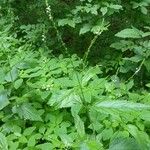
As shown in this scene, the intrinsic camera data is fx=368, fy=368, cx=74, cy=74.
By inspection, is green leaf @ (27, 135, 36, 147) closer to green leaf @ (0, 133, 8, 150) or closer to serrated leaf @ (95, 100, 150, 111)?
green leaf @ (0, 133, 8, 150)

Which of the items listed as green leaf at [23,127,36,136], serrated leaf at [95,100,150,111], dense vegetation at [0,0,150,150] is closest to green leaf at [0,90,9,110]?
dense vegetation at [0,0,150,150]

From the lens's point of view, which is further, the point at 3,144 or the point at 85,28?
the point at 85,28

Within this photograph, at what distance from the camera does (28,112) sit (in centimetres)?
242

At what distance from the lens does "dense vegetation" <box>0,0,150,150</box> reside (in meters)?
1.90

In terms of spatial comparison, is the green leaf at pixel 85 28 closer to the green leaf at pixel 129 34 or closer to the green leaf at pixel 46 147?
the green leaf at pixel 129 34

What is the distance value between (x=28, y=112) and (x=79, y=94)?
50 centimetres

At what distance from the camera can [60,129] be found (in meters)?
2.31

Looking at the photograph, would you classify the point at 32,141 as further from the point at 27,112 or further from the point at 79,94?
the point at 79,94

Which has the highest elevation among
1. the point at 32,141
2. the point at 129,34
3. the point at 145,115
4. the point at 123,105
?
the point at 123,105

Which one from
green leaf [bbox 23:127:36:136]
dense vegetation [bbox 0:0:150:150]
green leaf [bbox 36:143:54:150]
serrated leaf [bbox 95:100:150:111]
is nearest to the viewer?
serrated leaf [bbox 95:100:150:111]

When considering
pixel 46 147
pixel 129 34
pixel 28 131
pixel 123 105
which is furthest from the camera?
pixel 129 34

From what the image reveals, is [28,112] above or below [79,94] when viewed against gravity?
below

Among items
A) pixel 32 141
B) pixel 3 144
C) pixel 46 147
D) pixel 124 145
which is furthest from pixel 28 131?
pixel 124 145

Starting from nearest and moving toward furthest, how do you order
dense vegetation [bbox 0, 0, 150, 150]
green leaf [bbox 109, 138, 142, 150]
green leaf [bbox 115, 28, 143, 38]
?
green leaf [bbox 109, 138, 142, 150]
dense vegetation [bbox 0, 0, 150, 150]
green leaf [bbox 115, 28, 143, 38]
